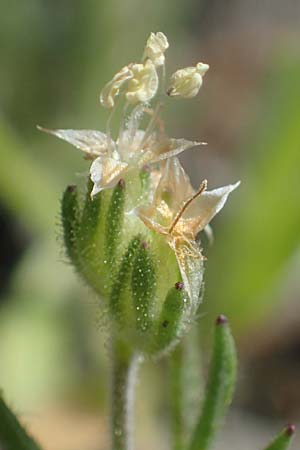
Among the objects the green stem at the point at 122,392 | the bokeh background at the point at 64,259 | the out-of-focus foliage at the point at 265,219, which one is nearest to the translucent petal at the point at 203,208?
the green stem at the point at 122,392

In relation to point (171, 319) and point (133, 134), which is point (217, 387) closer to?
point (171, 319)

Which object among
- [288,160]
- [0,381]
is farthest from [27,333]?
[288,160]

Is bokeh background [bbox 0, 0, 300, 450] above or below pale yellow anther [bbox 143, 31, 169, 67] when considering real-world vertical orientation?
below

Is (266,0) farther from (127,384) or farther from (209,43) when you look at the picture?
(127,384)

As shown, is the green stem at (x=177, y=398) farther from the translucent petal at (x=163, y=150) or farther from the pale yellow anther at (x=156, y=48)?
the pale yellow anther at (x=156, y=48)

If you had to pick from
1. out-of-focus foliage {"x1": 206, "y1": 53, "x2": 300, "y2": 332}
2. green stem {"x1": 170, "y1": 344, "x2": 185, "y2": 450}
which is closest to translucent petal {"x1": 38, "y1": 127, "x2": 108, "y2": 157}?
green stem {"x1": 170, "y1": 344, "x2": 185, "y2": 450}

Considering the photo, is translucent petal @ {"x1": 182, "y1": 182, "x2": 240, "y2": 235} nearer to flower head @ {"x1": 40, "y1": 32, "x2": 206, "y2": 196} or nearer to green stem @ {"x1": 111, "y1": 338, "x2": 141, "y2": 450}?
flower head @ {"x1": 40, "y1": 32, "x2": 206, "y2": 196}
